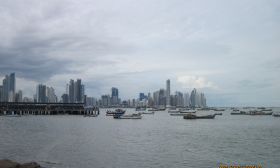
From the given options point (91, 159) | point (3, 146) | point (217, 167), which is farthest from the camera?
point (3, 146)

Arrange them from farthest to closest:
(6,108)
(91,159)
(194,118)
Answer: (6,108) < (194,118) < (91,159)

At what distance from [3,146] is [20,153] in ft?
32.1

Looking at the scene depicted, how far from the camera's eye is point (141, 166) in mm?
39062

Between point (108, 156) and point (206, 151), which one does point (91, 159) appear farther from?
point (206, 151)

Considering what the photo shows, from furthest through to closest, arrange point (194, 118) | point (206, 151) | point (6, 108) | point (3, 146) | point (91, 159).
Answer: point (6, 108) → point (194, 118) → point (3, 146) → point (206, 151) → point (91, 159)

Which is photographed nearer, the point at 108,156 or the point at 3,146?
the point at 108,156

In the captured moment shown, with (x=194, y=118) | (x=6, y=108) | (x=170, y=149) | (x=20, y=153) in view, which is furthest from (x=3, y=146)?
(x=6, y=108)

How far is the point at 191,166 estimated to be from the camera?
38594mm

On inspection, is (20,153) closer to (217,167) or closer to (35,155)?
(35,155)

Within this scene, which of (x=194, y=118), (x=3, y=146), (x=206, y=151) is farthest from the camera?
(x=194, y=118)

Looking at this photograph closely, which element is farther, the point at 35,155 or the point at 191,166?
the point at 35,155

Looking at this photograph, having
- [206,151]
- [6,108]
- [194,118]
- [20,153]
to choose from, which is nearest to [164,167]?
[206,151]

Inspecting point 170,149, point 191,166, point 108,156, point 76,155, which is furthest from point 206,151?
point 76,155

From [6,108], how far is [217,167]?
595 feet
